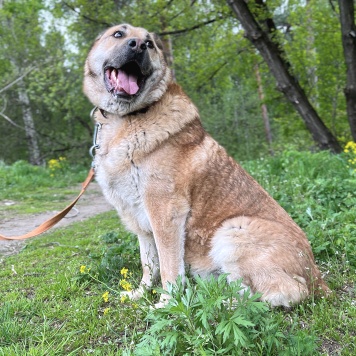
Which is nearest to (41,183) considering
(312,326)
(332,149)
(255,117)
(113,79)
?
(332,149)

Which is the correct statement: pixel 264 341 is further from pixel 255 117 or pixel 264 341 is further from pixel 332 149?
pixel 255 117

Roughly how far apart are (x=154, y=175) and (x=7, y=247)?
2991 millimetres

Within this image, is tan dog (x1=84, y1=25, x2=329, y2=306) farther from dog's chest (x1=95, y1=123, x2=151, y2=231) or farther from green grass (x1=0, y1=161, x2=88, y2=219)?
green grass (x1=0, y1=161, x2=88, y2=219)

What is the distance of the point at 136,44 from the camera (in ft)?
9.52

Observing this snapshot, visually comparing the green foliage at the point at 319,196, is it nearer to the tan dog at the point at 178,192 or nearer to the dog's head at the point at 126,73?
the tan dog at the point at 178,192

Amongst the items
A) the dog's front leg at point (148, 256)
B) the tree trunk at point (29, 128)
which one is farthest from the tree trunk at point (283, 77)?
the tree trunk at point (29, 128)

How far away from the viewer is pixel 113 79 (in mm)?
3018

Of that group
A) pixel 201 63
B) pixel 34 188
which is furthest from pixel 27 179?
pixel 201 63

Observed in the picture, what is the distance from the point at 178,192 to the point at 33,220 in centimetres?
460

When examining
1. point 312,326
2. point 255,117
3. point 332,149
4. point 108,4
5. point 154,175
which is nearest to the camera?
point 312,326

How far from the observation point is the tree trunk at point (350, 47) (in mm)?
7605

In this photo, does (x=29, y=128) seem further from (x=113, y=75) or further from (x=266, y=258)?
A: (x=266, y=258)

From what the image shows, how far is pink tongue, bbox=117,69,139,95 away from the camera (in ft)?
9.57

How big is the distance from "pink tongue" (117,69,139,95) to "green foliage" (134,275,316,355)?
5.49 ft
